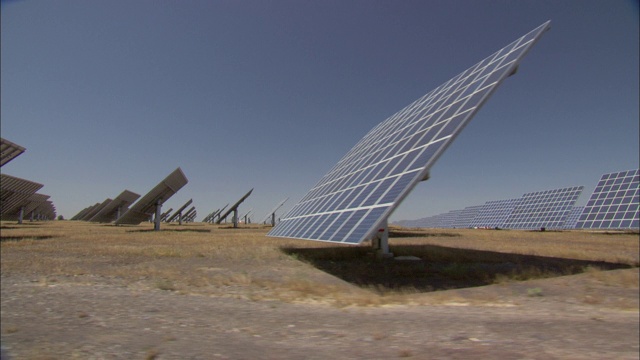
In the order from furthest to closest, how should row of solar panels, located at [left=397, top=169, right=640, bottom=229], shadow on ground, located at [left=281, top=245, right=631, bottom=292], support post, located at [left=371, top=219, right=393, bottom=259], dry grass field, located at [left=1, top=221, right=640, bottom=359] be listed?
row of solar panels, located at [left=397, top=169, right=640, bottom=229]
support post, located at [left=371, top=219, right=393, bottom=259]
shadow on ground, located at [left=281, top=245, right=631, bottom=292]
dry grass field, located at [left=1, top=221, right=640, bottom=359]

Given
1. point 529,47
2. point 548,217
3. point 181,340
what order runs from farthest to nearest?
point 548,217 → point 529,47 → point 181,340

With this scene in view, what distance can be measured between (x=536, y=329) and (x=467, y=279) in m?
4.99

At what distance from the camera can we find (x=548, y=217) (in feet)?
156

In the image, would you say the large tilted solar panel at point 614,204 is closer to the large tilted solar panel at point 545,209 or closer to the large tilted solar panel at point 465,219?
the large tilted solar panel at point 545,209

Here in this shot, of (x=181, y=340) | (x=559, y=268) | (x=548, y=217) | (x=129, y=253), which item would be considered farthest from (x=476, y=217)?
(x=181, y=340)

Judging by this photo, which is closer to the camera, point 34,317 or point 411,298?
point 34,317

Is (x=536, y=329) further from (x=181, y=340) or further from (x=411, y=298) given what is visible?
(x=181, y=340)

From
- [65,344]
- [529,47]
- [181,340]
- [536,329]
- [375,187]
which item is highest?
[529,47]

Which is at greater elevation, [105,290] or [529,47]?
[529,47]

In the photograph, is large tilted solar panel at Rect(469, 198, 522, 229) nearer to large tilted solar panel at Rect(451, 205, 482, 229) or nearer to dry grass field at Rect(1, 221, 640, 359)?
large tilted solar panel at Rect(451, 205, 482, 229)

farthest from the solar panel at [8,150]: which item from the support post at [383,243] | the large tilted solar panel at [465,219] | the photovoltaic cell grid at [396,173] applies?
Result: the large tilted solar panel at [465,219]

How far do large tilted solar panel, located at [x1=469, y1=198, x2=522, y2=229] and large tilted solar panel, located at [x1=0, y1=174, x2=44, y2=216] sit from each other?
2925 inches

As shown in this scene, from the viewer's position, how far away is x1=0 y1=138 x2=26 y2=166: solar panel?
2632cm

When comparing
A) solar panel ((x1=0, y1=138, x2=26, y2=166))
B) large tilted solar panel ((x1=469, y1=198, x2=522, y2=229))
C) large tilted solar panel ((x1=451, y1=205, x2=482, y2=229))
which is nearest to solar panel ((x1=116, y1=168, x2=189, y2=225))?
solar panel ((x1=0, y1=138, x2=26, y2=166))
